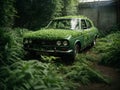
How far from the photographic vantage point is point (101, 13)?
1831cm

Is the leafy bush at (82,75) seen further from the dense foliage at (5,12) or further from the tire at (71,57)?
the dense foliage at (5,12)

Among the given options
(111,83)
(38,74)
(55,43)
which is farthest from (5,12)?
(111,83)

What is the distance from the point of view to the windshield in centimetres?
946

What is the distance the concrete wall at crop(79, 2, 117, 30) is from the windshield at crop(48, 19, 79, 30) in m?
8.89

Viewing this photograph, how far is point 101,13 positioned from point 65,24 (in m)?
9.35

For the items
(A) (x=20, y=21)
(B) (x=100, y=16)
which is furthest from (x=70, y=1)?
(A) (x=20, y=21)

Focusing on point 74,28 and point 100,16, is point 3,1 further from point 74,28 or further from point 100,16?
point 100,16

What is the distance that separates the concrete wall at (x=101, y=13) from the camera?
706 inches

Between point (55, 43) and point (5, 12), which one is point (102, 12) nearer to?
point (5, 12)

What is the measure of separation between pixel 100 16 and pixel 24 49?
11357mm

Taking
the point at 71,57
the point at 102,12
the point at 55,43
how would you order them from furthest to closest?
the point at 102,12 < the point at 71,57 < the point at 55,43

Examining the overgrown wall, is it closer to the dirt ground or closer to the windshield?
the windshield

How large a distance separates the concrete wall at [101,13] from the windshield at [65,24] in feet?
29.2

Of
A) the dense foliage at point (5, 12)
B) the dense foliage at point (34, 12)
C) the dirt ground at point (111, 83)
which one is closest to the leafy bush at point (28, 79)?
the dirt ground at point (111, 83)
